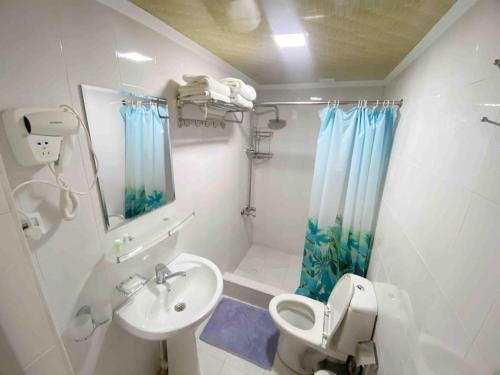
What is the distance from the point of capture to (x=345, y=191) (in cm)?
175

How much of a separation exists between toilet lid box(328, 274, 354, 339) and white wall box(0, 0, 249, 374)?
116 cm

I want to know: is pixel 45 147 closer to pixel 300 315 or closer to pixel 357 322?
pixel 357 322

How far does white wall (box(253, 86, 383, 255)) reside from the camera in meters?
2.29

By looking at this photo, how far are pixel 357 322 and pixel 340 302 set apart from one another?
167 millimetres

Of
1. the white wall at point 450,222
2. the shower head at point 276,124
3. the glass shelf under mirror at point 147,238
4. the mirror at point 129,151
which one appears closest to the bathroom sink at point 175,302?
the glass shelf under mirror at point 147,238

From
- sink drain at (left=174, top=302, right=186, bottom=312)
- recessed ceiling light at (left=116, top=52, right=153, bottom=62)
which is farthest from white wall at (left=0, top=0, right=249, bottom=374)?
sink drain at (left=174, top=302, right=186, bottom=312)

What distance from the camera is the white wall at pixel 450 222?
54 cm

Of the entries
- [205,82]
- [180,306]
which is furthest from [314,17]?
[180,306]

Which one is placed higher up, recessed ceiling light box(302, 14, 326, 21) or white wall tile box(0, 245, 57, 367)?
recessed ceiling light box(302, 14, 326, 21)

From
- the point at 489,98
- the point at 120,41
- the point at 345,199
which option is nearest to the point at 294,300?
the point at 345,199

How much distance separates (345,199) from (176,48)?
1.65 metres

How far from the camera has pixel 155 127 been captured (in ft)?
3.87

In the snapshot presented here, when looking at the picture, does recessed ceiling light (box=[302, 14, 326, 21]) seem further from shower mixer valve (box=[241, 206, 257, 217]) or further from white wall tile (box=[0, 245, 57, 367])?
shower mixer valve (box=[241, 206, 257, 217])

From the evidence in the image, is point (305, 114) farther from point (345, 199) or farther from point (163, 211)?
point (163, 211)
